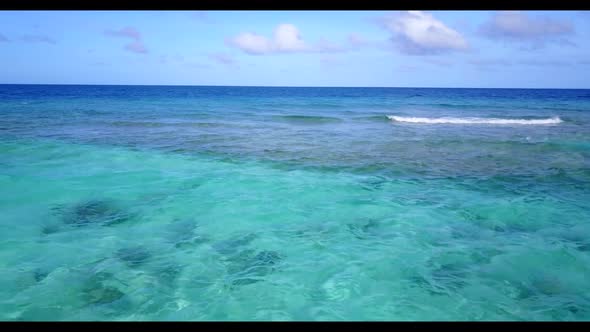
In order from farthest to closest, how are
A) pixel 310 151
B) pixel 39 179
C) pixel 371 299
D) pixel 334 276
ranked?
pixel 310 151, pixel 39 179, pixel 334 276, pixel 371 299

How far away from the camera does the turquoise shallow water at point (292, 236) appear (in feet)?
14.2

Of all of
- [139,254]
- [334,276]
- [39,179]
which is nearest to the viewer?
[334,276]

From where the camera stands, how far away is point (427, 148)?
14.0 metres

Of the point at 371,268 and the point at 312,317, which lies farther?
the point at 371,268

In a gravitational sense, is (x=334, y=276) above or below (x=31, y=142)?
below

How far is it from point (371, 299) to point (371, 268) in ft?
2.28

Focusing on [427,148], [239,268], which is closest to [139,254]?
[239,268]

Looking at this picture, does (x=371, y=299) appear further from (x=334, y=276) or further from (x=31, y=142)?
(x=31, y=142)

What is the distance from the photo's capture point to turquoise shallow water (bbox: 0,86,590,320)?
433 centimetres

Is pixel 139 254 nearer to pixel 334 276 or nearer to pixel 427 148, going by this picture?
pixel 334 276

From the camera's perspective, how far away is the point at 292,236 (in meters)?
6.16
